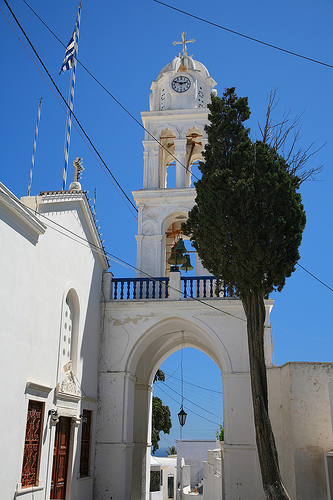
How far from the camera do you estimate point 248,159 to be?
11.0 m

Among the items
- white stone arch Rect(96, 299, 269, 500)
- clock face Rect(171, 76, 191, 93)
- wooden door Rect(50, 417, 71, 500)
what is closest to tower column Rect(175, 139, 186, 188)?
clock face Rect(171, 76, 191, 93)

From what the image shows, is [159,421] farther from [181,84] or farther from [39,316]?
[39,316]

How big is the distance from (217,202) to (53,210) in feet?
12.2

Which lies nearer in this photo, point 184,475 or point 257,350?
point 257,350

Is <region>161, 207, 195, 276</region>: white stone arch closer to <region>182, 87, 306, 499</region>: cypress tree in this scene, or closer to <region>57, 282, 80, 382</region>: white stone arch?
<region>57, 282, 80, 382</region>: white stone arch

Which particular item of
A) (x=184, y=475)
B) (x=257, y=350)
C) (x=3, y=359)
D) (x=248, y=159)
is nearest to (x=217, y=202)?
(x=248, y=159)

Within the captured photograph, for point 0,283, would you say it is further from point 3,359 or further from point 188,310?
point 188,310

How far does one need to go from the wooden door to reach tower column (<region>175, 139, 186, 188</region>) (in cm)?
893

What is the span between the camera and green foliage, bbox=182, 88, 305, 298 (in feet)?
34.5

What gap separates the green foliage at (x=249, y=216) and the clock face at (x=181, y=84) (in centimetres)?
Result: 798

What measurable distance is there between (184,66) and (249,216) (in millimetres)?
10003

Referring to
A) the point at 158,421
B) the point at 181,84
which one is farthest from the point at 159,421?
the point at 181,84

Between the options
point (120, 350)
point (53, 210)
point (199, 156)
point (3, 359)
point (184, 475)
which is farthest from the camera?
point (184, 475)

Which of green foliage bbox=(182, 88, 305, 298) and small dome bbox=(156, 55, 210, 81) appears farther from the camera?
small dome bbox=(156, 55, 210, 81)
